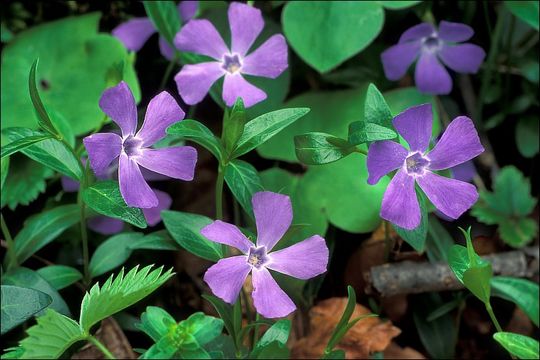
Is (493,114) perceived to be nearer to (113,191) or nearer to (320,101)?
(320,101)

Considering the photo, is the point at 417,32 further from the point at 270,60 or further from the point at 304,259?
the point at 304,259

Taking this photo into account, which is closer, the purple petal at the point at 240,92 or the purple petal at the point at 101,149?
the purple petal at the point at 101,149

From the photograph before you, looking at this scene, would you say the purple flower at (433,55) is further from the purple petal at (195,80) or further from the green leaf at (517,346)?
the green leaf at (517,346)

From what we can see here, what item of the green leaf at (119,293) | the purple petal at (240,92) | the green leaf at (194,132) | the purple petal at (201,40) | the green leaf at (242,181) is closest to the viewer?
the green leaf at (119,293)

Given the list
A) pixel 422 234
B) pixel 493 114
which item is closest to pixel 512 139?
pixel 493 114

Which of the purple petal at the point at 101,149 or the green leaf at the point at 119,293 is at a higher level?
the purple petal at the point at 101,149

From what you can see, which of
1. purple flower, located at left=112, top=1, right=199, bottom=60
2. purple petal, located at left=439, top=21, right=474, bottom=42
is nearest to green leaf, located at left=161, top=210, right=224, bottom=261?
purple flower, located at left=112, top=1, right=199, bottom=60

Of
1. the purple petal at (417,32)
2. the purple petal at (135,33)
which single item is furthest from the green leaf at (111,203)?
the purple petal at (417,32)
